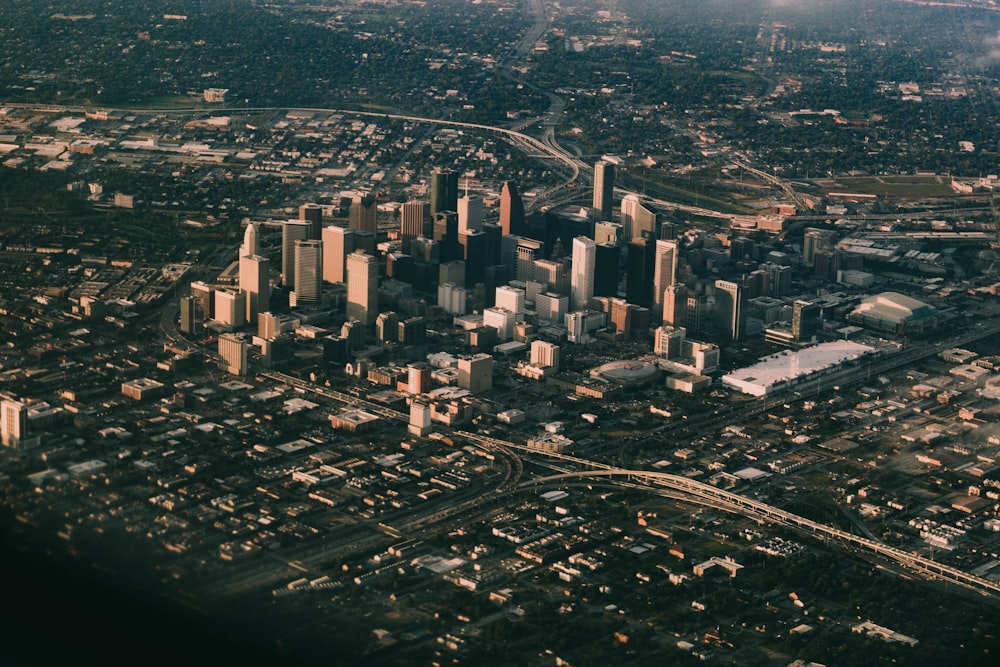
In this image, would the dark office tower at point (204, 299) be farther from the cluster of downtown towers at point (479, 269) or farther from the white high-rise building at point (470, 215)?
the white high-rise building at point (470, 215)

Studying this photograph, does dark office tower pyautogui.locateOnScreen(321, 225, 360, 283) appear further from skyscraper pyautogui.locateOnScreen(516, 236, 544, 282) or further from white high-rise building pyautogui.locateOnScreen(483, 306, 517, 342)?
white high-rise building pyautogui.locateOnScreen(483, 306, 517, 342)

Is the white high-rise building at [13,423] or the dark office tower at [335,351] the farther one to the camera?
the dark office tower at [335,351]

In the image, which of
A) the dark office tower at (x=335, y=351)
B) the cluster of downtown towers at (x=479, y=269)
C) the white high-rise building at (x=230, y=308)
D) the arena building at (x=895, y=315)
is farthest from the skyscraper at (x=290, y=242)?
the arena building at (x=895, y=315)

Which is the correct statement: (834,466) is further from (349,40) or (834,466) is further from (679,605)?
(349,40)

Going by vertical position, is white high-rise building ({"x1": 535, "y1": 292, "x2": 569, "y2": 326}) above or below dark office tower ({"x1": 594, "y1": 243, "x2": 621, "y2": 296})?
below

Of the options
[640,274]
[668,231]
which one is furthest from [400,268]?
[668,231]

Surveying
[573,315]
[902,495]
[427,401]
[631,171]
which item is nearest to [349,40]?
[631,171]

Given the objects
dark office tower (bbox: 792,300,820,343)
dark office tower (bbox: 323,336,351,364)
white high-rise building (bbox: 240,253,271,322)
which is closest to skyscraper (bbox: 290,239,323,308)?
white high-rise building (bbox: 240,253,271,322)
